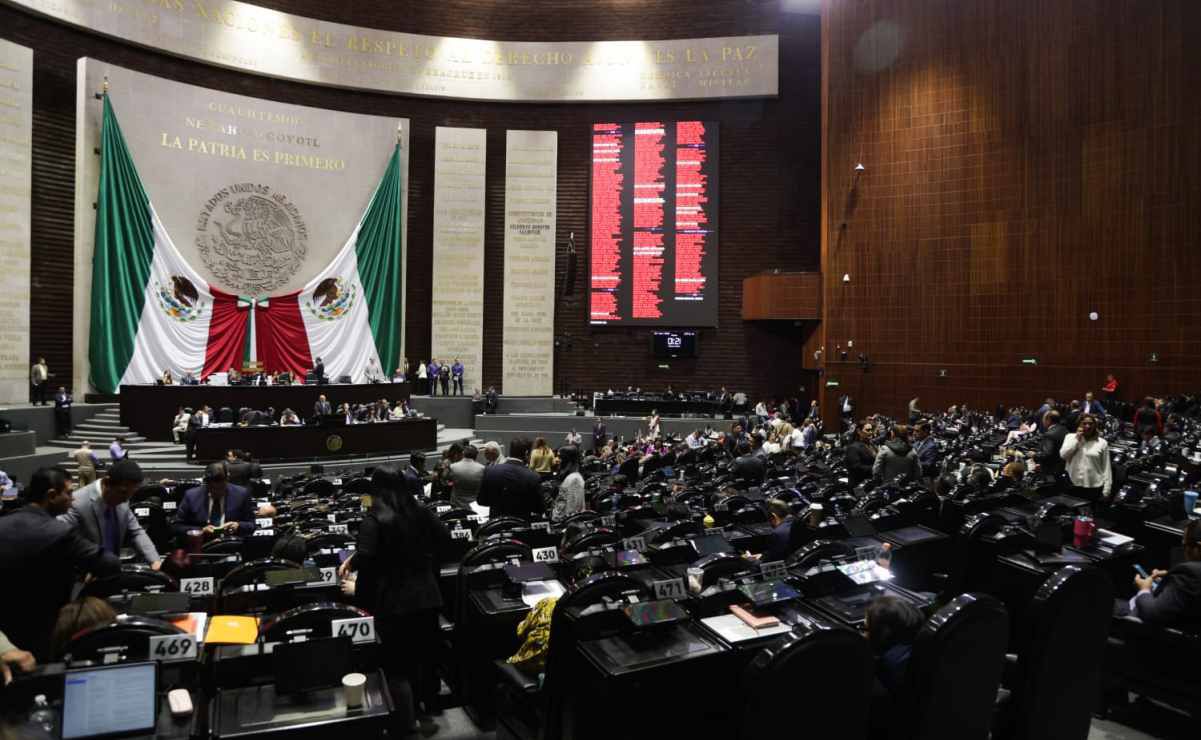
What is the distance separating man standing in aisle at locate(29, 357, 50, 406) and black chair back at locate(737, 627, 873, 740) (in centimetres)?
1797

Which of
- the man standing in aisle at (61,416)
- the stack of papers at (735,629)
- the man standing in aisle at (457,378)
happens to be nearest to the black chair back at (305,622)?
the stack of papers at (735,629)

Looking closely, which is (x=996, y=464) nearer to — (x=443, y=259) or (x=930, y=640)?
(x=930, y=640)

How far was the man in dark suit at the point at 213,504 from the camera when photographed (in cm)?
501

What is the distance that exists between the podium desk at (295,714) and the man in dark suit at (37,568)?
1.31 m

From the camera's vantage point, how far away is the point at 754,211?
2197 centimetres

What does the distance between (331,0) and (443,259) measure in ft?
25.8

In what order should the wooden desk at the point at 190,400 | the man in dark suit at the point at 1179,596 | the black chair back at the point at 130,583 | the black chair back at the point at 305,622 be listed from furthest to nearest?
the wooden desk at the point at 190,400 → the man in dark suit at the point at 1179,596 → the black chair back at the point at 130,583 → the black chair back at the point at 305,622

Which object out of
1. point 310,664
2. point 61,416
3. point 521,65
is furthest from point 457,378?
point 310,664

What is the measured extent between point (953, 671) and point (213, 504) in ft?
15.5

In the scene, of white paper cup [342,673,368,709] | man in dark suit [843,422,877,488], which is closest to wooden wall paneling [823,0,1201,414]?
man in dark suit [843,422,877,488]

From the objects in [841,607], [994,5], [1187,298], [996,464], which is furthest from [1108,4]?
[841,607]

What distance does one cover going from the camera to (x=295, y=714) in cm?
221

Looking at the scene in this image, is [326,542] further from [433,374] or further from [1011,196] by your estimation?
[1011,196]

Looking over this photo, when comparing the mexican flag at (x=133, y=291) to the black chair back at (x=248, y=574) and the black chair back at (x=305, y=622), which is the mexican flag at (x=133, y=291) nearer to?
the black chair back at (x=248, y=574)
